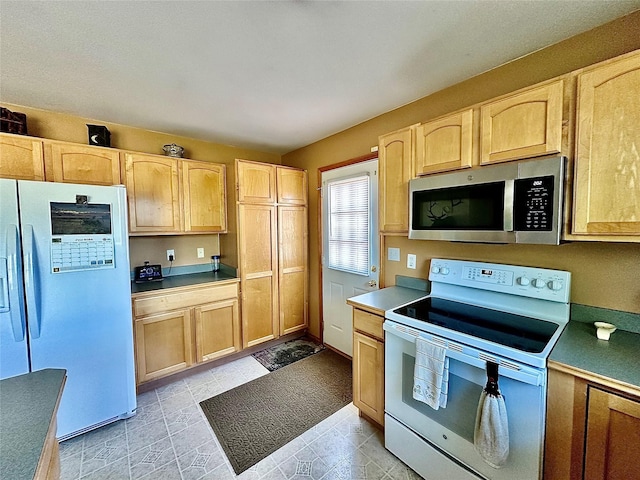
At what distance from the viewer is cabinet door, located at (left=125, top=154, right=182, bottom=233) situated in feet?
8.19

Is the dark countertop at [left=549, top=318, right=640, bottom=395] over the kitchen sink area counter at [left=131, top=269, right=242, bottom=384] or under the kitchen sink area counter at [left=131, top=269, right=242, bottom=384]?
over

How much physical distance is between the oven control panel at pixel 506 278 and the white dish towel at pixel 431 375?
633mm

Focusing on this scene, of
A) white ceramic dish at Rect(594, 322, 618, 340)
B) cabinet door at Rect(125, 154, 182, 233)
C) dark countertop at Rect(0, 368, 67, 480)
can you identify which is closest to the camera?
dark countertop at Rect(0, 368, 67, 480)

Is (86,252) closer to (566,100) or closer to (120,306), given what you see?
(120,306)

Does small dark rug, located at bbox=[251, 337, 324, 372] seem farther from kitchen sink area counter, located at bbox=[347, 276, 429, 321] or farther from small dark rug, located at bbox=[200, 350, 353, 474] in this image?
kitchen sink area counter, located at bbox=[347, 276, 429, 321]

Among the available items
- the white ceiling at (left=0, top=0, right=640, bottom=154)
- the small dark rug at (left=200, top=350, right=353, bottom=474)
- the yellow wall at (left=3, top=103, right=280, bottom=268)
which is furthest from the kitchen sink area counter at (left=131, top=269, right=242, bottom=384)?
the white ceiling at (left=0, top=0, right=640, bottom=154)

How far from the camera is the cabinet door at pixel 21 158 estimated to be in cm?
199

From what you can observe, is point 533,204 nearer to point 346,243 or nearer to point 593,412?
point 593,412

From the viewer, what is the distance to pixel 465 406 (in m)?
1.34

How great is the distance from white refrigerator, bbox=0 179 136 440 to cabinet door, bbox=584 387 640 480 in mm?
2735

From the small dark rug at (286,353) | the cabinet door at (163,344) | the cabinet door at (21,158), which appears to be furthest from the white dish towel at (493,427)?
the cabinet door at (21,158)

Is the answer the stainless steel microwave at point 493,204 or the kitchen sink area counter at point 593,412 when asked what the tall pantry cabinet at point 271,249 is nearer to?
the stainless steel microwave at point 493,204

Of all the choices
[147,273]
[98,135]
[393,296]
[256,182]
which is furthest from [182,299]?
[393,296]

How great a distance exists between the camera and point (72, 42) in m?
1.45
